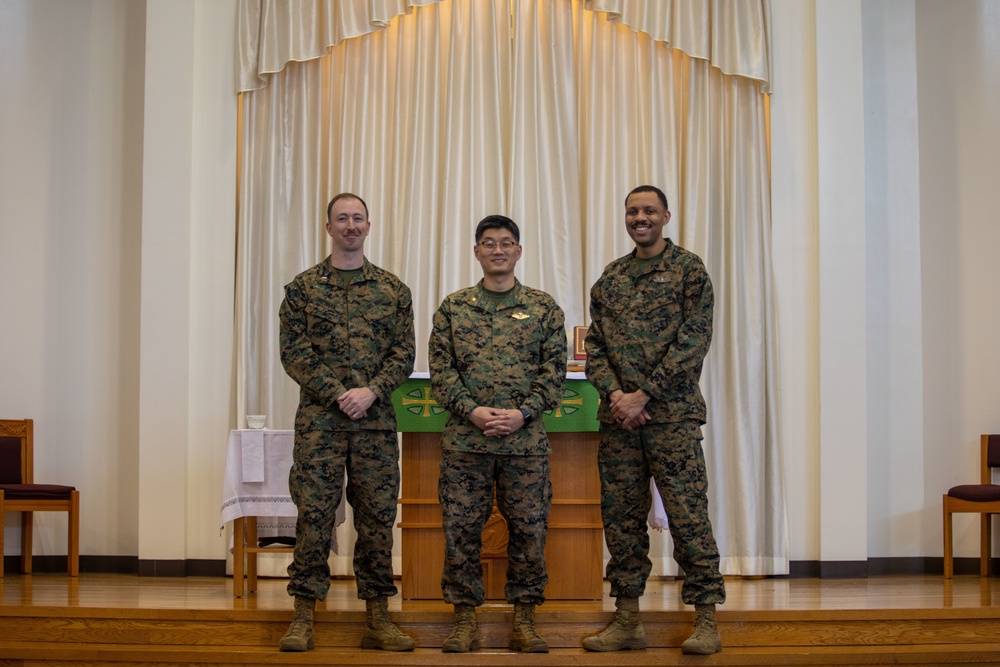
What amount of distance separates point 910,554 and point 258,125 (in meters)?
4.89

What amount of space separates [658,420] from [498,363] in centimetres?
68

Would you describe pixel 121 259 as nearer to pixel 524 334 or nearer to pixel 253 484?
pixel 253 484

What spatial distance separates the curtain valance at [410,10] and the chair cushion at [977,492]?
267 centimetres

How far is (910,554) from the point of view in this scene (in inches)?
258

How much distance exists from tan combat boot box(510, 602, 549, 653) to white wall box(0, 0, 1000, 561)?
264 centimetres

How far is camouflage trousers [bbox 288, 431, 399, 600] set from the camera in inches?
166

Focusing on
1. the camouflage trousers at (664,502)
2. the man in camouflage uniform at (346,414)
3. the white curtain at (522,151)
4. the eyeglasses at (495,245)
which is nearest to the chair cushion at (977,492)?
the white curtain at (522,151)

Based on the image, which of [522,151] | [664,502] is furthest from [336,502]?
[522,151]

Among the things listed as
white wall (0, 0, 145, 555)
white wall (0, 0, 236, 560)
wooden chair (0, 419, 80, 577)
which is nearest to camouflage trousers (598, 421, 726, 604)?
white wall (0, 0, 236, 560)

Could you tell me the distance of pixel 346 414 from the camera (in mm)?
4207

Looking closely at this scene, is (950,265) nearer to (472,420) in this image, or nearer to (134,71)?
(472,420)

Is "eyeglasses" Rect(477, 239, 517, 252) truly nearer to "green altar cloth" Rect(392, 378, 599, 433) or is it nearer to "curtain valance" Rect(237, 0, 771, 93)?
"green altar cloth" Rect(392, 378, 599, 433)

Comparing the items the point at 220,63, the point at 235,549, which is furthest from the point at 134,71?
the point at 235,549

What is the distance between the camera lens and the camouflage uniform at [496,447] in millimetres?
4145
